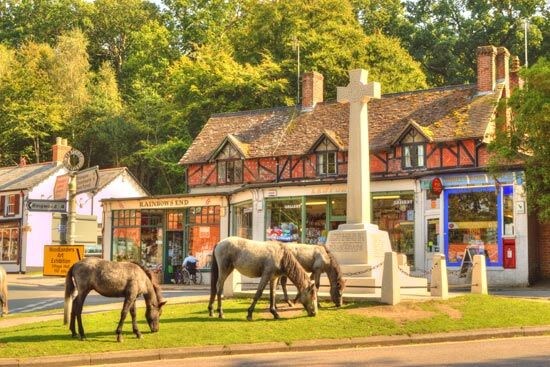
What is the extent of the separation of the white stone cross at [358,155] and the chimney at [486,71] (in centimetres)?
1647

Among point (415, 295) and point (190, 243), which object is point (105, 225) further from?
point (415, 295)

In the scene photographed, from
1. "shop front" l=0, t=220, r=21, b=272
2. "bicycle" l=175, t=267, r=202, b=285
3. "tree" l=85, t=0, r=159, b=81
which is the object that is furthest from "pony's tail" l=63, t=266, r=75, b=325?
"tree" l=85, t=0, r=159, b=81

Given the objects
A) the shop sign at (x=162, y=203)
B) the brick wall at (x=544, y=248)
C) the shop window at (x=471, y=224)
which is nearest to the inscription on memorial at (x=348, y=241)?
the shop window at (x=471, y=224)

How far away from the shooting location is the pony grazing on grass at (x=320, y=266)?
1798 cm

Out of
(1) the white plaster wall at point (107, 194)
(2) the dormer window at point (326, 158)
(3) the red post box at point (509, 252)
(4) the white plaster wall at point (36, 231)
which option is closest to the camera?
(3) the red post box at point (509, 252)

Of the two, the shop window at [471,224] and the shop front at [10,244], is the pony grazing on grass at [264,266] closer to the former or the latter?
the shop window at [471,224]

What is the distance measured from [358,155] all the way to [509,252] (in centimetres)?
1231

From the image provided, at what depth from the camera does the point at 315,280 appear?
18078 millimetres

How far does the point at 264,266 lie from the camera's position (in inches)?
653

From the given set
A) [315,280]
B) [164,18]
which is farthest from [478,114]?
[164,18]

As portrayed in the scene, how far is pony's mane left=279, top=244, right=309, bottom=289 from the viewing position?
16484 millimetres

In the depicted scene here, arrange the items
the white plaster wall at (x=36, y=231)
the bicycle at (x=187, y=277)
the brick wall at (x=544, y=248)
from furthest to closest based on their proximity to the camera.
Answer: the white plaster wall at (x=36, y=231) → the bicycle at (x=187, y=277) → the brick wall at (x=544, y=248)

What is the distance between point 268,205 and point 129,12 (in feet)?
144

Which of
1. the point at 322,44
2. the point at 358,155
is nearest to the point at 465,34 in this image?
the point at 322,44
